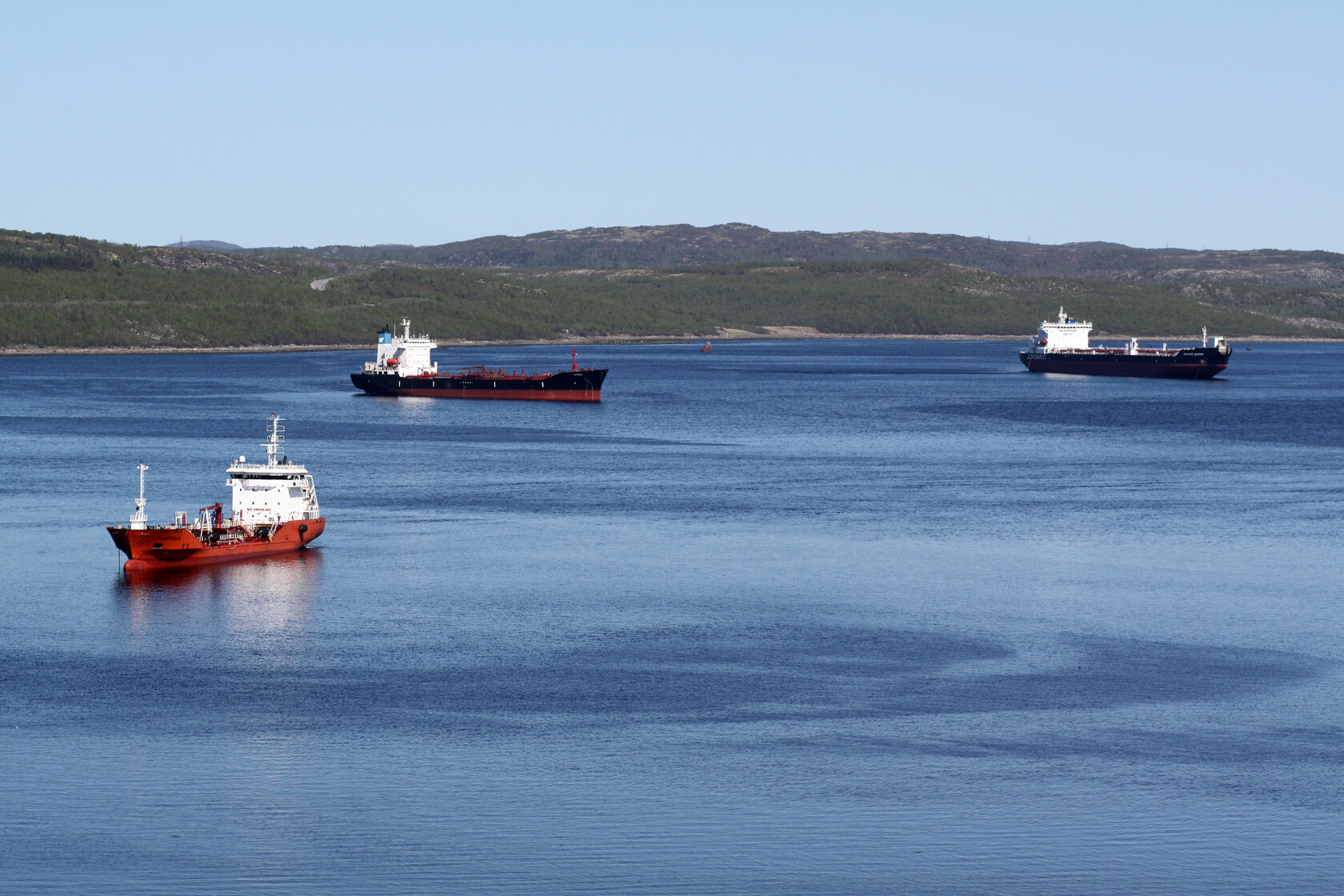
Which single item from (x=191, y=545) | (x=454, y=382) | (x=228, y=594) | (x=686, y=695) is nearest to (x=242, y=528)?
(x=191, y=545)

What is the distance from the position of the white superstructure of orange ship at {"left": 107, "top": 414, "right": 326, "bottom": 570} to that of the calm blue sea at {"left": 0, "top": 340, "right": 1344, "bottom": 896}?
121 cm

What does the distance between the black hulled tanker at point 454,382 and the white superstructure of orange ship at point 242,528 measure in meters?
107

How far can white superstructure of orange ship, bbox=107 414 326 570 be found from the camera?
6228 cm

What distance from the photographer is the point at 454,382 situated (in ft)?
615

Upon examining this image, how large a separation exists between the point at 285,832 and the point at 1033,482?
70564 mm

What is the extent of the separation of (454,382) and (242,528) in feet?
399

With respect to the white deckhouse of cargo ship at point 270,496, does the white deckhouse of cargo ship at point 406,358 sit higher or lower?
higher

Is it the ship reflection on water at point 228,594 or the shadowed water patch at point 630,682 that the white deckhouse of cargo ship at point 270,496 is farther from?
the shadowed water patch at point 630,682

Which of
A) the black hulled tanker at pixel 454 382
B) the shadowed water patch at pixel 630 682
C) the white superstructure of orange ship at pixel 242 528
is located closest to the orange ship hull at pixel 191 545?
the white superstructure of orange ship at pixel 242 528

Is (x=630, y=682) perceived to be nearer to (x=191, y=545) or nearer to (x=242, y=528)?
(x=191, y=545)

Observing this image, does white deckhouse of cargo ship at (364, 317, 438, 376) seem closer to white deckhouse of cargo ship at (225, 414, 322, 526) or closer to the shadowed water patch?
white deckhouse of cargo ship at (225, 414, 322, 526)

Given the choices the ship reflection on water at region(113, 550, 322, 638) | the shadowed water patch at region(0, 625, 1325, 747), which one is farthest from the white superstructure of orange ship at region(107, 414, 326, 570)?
the shadowed water patch at region(0, 625, 1325, 747)

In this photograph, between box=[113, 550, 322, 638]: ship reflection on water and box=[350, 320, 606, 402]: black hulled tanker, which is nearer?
box=[113, 550, 322, 638]: ship reflection on water

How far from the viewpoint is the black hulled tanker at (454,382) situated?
179m
